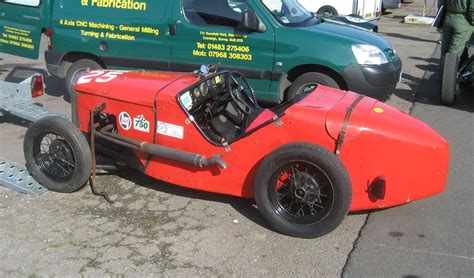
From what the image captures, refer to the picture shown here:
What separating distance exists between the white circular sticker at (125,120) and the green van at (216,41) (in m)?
2.11

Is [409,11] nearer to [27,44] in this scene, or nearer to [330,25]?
[330,25]

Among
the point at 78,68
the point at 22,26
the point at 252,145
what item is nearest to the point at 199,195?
the point at 252,145

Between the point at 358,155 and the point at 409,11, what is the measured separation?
801 inches

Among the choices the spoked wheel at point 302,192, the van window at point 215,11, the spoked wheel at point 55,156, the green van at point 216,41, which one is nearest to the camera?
the spoked wheel at point 302,192

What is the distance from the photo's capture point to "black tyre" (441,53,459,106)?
279 inches

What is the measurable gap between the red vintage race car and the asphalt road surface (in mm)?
224

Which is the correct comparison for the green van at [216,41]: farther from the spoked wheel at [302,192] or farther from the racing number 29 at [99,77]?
the spoked wheel at [302,192]

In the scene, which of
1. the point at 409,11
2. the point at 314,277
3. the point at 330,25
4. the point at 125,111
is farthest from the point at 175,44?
the point at 409,11

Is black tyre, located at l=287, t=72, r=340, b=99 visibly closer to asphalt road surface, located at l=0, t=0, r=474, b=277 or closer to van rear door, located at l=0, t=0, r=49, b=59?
asphalt road surface, located at l=0, t=0, r=474, b=277

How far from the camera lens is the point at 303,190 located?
3.56 metres

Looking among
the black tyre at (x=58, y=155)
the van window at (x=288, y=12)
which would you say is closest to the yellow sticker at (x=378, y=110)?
the black tyre at (x=58, y=155)

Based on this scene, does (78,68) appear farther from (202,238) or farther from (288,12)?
(202,238)

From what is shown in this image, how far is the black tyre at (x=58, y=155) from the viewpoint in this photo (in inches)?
163

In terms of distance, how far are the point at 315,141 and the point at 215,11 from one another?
3.25m
